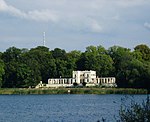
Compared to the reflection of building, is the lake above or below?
below

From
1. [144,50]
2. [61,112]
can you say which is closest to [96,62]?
[144,50]

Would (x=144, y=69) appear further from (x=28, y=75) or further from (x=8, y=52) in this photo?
(x=8, y=52)

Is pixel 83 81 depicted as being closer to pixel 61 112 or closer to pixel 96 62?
pixel 96 62

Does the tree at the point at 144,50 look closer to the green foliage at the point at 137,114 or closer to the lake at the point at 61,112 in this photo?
the lake at the point at 61,112

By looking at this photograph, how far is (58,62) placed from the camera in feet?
394

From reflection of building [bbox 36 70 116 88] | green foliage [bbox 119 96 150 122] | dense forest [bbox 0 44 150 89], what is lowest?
green foliage [bbox 119 96 150 122]

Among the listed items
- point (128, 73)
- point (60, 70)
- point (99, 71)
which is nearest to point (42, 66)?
point (60, 70)

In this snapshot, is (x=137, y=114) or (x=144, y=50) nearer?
(x=137, y=114)

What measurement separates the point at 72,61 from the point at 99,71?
24.1ft

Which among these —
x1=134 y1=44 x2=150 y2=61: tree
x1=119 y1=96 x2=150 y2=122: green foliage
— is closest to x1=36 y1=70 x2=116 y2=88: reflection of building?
x1=134 y1=44 x2=150 y2=61: tree

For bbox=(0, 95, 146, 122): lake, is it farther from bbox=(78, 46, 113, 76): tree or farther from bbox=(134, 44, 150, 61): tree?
bbox=(134, 44, 150, 61): tree

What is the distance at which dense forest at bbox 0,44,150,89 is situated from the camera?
367 feet

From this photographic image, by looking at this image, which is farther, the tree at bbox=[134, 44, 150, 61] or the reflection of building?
the tree at bbox=[134, 44, 150, 61]

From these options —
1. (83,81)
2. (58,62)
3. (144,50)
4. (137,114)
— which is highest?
(144,50)
